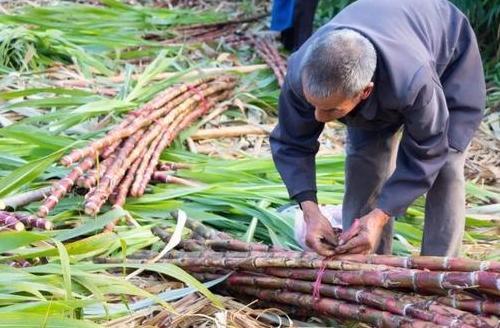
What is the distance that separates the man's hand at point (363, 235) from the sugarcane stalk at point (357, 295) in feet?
0.41

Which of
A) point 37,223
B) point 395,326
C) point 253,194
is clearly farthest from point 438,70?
point 37,223

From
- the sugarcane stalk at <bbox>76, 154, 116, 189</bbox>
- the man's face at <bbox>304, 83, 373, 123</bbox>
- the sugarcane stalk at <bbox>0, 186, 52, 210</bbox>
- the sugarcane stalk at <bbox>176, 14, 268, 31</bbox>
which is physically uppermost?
the man's face at <bbox>304, 83, 373, 123</bbox>

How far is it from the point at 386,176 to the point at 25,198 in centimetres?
130

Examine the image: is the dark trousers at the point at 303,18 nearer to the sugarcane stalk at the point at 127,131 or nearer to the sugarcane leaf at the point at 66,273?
the sugarcane stalk at the point at 127,131

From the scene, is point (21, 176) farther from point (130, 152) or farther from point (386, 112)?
point (386, 112)

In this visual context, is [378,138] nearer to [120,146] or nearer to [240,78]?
[120,146]

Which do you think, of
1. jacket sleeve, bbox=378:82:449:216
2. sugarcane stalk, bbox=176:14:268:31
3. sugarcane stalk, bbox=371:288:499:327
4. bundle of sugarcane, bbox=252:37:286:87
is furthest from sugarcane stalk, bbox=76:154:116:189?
sugarcane stalk, bbox=176:14:268:31

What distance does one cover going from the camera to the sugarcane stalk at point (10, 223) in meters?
2.62

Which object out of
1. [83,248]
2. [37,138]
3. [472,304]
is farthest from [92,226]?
[472,304]

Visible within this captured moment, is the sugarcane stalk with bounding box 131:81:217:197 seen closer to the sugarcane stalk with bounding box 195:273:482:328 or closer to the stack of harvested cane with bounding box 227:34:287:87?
the sugarcane stalk with bounding box 195:273:482:328

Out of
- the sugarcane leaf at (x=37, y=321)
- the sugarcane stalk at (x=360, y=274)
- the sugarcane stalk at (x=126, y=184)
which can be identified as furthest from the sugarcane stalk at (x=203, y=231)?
the sugarcane leaf at (x=37, y=321)

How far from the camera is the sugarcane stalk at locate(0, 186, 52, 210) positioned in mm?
2994

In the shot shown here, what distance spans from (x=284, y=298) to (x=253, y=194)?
91 cm

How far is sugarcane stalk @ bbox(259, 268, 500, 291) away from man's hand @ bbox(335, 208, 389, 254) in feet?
0.25
